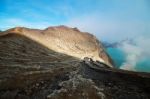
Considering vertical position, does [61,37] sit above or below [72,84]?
above

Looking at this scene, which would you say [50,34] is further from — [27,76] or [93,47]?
[27,76]

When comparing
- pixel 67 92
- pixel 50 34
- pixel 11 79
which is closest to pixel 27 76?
pixel 11 79

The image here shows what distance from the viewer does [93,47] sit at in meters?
53.4

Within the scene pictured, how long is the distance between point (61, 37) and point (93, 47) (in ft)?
38.5

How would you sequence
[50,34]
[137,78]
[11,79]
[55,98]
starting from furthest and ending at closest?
1. [50,34]
2. [137,78]
3. [11,79]
4. [55,98]

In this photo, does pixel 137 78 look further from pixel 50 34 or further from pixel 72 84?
pixel 50 34

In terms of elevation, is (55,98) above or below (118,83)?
below

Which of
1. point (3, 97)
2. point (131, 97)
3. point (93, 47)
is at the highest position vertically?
point (93, 47)

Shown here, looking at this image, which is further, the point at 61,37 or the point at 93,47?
the point at 93,47

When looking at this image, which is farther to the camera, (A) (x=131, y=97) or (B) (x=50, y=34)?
(B) (x=50, y=34)

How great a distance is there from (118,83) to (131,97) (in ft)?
6.39

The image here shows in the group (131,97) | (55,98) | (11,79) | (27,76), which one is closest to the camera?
(55,98)

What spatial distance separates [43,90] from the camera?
789cm

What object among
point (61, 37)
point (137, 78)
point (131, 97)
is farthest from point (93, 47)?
point (131, 97)
